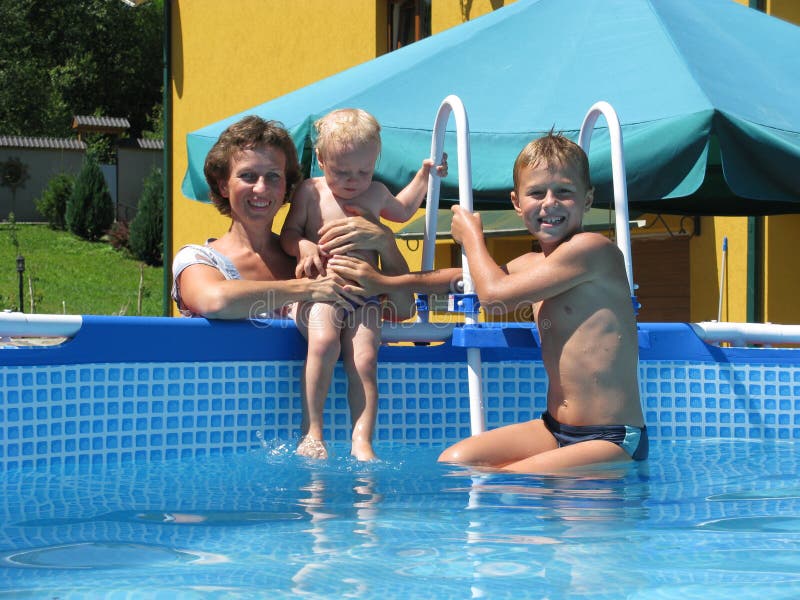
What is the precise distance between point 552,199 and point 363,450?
1140 millimetres

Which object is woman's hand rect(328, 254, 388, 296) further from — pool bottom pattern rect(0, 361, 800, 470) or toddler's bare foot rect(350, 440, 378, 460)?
toddler's bare foot rect(350, 440, 378, 460)

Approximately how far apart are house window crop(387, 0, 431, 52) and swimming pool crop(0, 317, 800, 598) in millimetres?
9037

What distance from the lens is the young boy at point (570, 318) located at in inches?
145

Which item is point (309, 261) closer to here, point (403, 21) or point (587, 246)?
point (587, 246)

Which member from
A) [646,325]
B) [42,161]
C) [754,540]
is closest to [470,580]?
[754,540]

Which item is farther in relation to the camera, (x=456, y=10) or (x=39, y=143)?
(x=39, y=143)

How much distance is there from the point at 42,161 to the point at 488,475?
105 feet

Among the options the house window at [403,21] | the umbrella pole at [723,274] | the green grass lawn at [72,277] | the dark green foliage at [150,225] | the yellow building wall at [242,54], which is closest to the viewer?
the umbrella pole at [723,274]

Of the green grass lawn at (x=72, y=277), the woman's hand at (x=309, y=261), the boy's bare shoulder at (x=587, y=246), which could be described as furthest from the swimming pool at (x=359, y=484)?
the green grass lawn at (x=72, y=277)

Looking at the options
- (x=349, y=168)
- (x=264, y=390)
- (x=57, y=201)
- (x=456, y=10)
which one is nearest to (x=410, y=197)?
(x=349, y=168)

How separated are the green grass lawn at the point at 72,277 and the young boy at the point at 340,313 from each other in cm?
1460

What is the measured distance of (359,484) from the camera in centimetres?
356

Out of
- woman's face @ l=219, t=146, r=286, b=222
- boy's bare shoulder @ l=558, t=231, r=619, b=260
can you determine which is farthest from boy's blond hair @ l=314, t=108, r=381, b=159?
boy's bare shoulder @ l=558, t=231, r=619, b=260

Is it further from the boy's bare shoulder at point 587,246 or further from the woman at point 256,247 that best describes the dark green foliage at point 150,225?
the boy's bare shoulder at point 587,246
